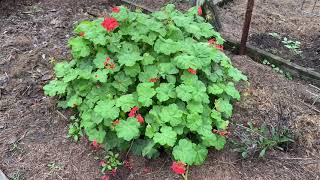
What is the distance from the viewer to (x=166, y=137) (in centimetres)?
282

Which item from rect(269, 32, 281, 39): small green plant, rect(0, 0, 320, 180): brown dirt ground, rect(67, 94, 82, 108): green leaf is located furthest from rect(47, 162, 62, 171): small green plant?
rect(269, 32, 281, 39): small green plant

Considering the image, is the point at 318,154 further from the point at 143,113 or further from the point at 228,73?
the point at 143,113

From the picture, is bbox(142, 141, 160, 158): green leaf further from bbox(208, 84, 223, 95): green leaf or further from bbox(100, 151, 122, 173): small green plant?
bbox(208, 84, 223, 95): green leaf

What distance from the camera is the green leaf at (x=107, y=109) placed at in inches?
114

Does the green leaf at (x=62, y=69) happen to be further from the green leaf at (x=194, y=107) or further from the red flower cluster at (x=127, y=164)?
the green leaf at (x=194, y=107)

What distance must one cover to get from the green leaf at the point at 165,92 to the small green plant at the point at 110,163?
1.94 ft

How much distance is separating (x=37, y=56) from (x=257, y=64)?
7.66ft

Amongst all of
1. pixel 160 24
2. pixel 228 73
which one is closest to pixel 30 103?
pixel 160 24

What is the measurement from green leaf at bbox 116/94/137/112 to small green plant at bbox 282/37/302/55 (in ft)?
7.67

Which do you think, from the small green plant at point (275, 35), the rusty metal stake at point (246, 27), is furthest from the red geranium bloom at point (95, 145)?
the small green plant at point (275, 35)

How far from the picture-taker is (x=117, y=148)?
3143 mm

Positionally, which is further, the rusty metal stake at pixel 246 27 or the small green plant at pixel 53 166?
the rusty metal stake at pixel 246 27

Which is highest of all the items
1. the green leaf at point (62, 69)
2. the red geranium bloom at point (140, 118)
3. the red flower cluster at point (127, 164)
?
the green leaf at point (62, 69)

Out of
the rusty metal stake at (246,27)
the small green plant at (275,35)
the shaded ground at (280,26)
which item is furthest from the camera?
the small green plant at (275,35)
